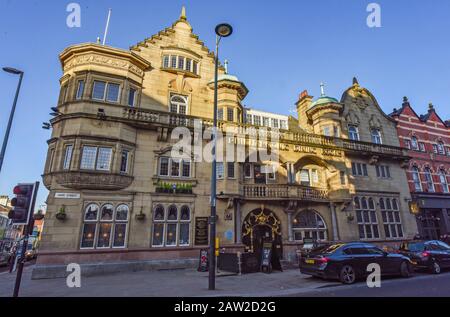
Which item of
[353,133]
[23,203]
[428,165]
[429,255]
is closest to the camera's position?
[23,203]

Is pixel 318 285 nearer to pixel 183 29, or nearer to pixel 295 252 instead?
pixel 295 252

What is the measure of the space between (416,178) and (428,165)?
108 inches

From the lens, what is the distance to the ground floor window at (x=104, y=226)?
13977 millimetres

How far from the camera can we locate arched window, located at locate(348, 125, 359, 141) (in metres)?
23.4

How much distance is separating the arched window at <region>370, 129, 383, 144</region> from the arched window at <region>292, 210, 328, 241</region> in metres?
11.3

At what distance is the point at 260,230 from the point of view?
17.7 m

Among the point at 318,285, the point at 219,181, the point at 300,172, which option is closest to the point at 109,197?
the point at 219,181

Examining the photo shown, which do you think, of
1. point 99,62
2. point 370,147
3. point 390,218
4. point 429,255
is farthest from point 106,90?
point 390,218

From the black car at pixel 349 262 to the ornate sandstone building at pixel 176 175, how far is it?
6454mm

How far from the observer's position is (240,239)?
16641 mm

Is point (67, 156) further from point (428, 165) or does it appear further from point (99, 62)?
point (428, 165)

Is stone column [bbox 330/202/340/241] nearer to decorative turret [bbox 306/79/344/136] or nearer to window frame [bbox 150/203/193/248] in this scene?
decorative turret [bbox 306/79/344/136]

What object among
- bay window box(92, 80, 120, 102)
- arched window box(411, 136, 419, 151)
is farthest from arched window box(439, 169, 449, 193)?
bay window box(92, 80, 120, 102)
